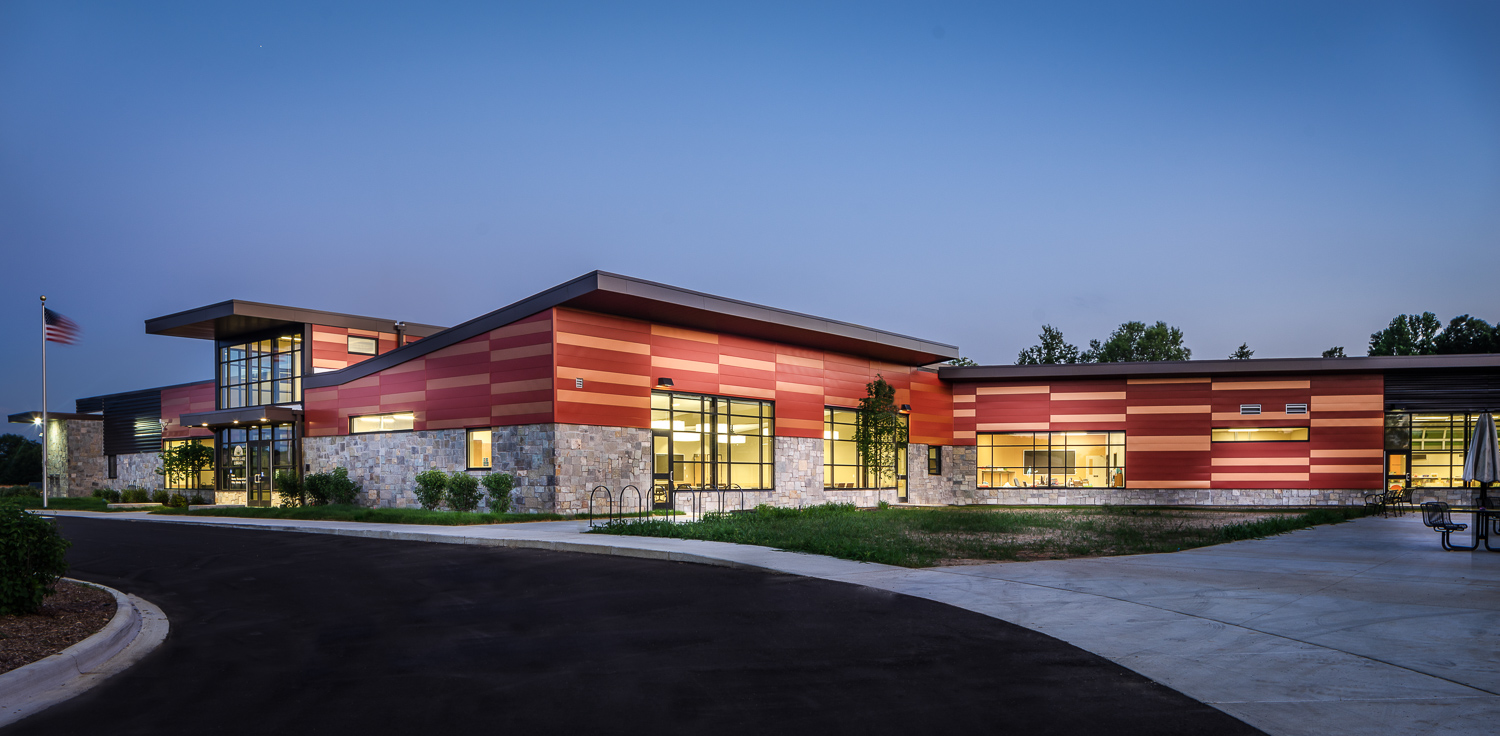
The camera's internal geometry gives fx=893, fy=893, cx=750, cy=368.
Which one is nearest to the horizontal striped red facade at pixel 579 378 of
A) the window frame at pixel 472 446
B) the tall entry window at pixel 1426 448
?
the window frame at pixel 472 446

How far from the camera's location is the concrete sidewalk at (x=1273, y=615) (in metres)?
5.90

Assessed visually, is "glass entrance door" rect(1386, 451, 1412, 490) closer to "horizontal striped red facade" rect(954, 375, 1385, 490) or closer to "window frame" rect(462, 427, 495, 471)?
"horizontal striped red facade" rect(954, 375, 1385, 490)

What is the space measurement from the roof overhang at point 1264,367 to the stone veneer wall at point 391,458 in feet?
74.2

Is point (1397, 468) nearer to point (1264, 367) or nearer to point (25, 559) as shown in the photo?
point (1264, 367)

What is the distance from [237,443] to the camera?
3503cm

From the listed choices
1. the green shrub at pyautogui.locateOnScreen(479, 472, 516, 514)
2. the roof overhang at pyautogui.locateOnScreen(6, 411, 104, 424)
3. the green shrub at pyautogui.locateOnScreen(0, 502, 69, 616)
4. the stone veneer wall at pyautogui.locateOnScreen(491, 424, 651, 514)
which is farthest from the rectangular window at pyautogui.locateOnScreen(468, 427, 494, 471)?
the roof overhang at pyautogui.locateOnScreen(6, 411, 104, 424)

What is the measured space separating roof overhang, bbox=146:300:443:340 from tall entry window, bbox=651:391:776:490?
47.6ft

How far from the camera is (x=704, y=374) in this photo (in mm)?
28609

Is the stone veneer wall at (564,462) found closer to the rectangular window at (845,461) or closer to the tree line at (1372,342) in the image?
the rectangular window at (845,461)

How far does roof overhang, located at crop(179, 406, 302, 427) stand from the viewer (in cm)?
3169

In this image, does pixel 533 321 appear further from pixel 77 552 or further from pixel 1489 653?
pixel 1489 653

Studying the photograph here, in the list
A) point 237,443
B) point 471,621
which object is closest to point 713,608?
point 471,621

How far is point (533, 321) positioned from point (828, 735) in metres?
20.8

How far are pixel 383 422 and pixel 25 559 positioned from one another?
21.3m
